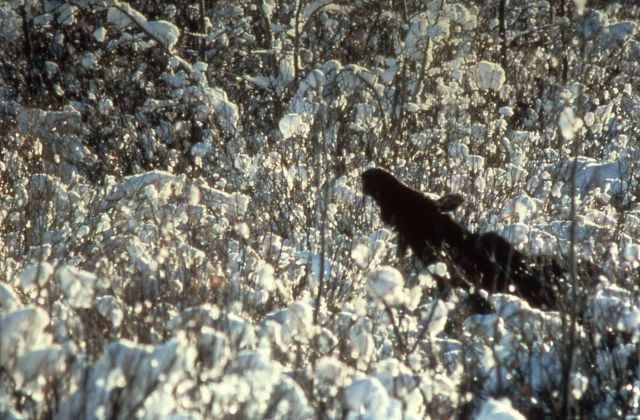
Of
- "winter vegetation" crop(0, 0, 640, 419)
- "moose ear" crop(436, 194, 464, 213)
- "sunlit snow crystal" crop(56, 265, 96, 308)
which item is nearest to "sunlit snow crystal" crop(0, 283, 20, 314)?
"winter vegetation" crop(0, 0, 640, 419)

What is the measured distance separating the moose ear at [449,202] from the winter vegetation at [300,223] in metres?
0.25

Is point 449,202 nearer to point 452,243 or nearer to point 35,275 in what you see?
point 452,243

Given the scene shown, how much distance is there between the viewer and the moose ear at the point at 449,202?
13.4ft

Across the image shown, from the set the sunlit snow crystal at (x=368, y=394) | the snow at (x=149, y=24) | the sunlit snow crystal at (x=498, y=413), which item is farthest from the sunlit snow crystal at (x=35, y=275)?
the snow at (x=149, y=24)

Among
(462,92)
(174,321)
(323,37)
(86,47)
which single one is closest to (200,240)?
(174,321)

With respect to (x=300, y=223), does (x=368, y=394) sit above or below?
above

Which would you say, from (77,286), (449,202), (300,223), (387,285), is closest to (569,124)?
(387,285)

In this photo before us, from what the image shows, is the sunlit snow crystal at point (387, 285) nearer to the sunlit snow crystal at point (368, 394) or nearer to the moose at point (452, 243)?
the sunlit snow crystal at point (368, 394)

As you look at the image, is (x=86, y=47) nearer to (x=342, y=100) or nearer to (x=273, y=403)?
(x=342, y=100)

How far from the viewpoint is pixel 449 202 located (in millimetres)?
4094

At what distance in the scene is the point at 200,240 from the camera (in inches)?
182

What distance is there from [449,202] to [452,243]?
200 millimetres

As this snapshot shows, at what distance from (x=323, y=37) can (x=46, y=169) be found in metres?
6.32

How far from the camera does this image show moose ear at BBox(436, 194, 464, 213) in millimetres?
4070
